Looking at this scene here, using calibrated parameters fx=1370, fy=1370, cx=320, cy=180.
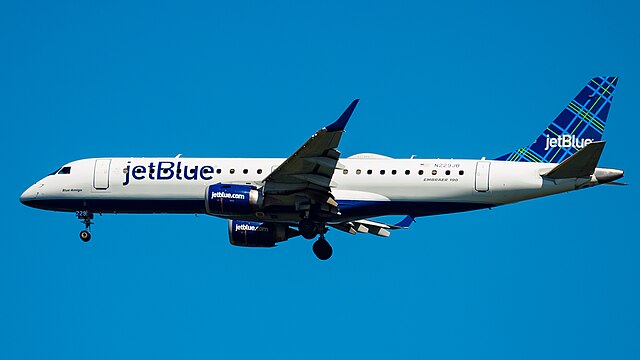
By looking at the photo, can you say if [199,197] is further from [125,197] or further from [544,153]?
[544,153]

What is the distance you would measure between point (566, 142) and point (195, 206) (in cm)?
1620

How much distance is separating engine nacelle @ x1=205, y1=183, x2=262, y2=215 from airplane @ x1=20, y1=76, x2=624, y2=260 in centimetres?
4

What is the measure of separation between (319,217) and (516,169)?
8452 millimetres

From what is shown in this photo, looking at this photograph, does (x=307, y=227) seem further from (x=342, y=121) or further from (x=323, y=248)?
(x=342, y=121)

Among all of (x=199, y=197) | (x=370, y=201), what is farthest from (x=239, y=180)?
(x=370, y=201)

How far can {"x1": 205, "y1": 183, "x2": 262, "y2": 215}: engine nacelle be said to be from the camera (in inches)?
2199

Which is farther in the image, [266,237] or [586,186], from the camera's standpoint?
[266,237]

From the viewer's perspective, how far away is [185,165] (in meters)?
59.8

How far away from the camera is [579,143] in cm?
5838

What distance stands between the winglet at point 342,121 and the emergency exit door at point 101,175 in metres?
13.2

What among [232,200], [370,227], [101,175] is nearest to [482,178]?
[370,227]

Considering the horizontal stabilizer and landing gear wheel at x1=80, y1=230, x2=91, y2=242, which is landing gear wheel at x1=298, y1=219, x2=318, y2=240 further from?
landing gear wheel at x1=80, y1=230, x2=91, y2=242

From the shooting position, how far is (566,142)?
58.6 meters

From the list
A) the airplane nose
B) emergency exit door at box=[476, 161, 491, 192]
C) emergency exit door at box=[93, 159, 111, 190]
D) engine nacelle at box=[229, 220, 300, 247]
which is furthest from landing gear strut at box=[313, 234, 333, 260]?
the airplane nose
